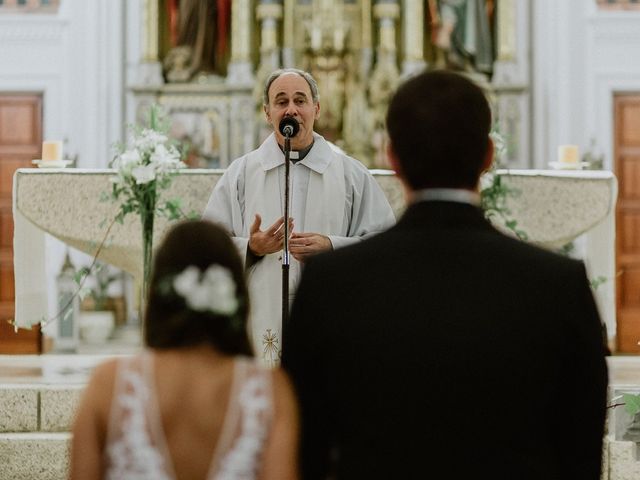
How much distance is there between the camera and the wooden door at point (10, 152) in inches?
412

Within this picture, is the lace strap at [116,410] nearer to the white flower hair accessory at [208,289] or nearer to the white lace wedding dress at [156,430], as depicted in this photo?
the white lace wedding dress at [156,430]

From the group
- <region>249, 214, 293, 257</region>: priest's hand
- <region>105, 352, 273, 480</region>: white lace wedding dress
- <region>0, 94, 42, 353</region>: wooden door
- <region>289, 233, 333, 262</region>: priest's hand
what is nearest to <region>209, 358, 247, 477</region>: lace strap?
<region>105, 352, 273, 480</region>: white lace wedding dress

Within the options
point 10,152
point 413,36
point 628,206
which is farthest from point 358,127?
point 10,152

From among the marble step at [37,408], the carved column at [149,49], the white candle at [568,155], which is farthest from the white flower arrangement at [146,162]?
the carved column at [149,49]

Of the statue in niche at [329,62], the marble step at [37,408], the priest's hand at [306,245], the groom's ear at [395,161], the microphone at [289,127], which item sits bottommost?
the marble step at [37,408]

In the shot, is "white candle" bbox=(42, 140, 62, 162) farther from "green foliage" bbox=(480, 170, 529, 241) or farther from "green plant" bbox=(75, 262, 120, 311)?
"green plant" bbox=(75, 262, 120, 311)

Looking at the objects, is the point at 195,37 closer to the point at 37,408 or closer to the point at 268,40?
the point at 268,40

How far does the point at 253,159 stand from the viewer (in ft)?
14.4

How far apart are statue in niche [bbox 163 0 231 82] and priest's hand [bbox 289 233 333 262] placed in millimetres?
6619

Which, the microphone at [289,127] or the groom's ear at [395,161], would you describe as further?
the microphone at [289,127]

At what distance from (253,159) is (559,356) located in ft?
8.92

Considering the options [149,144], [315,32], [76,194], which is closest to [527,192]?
[149,144]

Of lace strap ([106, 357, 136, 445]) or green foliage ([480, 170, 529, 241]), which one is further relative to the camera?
green foliage ([480, 170, 529, 241])

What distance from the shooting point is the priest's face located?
13.4 ft
